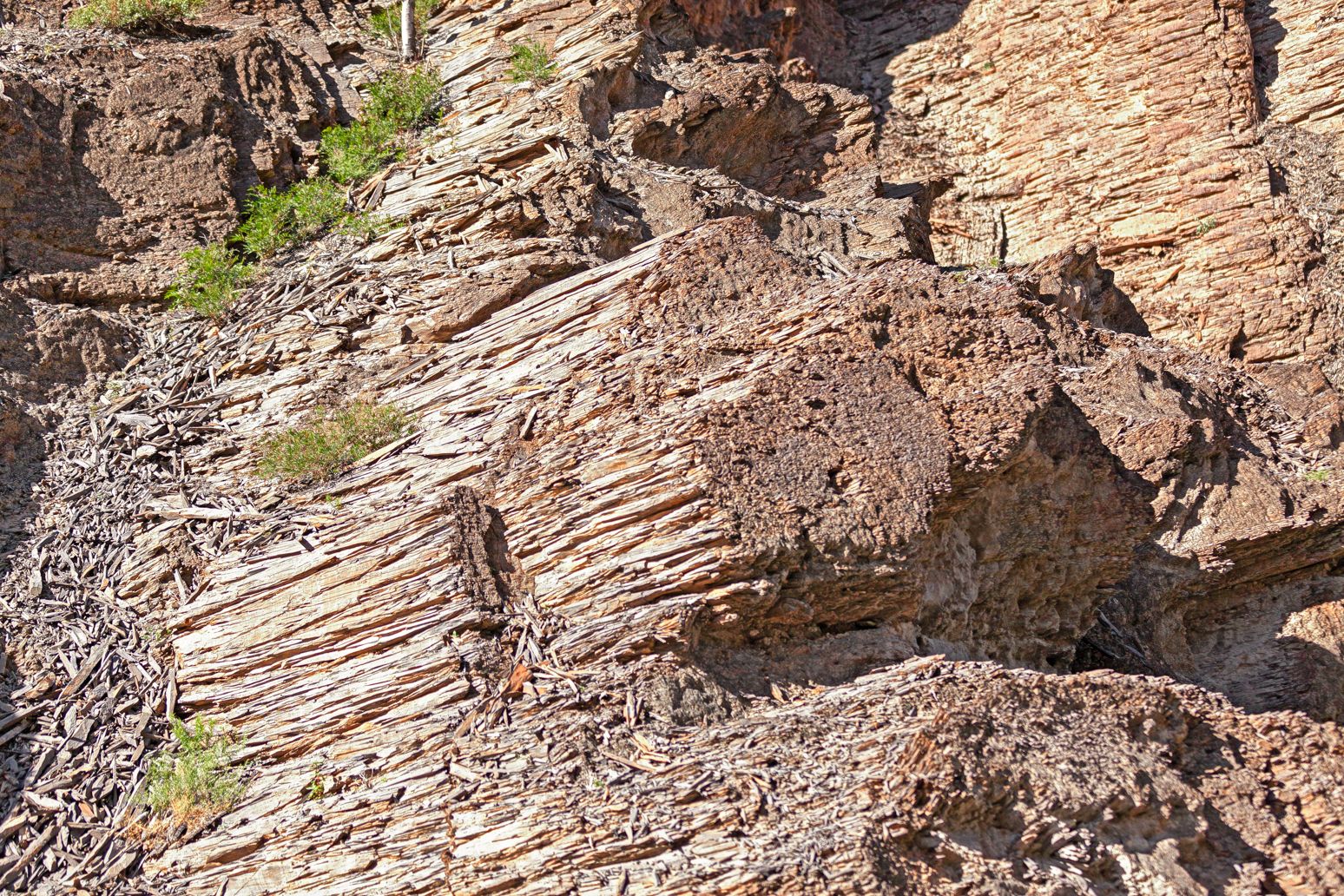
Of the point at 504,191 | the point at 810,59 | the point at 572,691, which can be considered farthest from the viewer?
the point at 810,59

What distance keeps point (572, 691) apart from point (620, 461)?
116 centimetres

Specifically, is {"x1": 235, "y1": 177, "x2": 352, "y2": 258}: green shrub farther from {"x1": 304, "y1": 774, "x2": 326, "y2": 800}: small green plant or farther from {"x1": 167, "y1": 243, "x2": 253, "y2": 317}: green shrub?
{"x1": 304, "y1": 774, "x2": 326, "y2": 800}: small green plant

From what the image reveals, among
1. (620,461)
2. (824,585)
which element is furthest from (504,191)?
(824,585)

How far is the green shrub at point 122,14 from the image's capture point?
1004cm

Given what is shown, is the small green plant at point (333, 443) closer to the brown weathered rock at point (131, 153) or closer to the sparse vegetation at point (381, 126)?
the brown weathered rock at point (131, 153)

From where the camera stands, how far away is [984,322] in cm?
694

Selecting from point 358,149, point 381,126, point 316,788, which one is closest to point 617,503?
point 316,788

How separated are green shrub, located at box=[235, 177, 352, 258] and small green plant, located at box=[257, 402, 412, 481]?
2066 millimetres

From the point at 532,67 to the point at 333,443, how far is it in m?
3.98

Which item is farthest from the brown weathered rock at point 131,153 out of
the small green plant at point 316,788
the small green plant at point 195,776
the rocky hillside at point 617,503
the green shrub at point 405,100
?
the small green plant at point 316,788

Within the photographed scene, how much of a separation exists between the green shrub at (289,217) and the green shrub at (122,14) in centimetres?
194

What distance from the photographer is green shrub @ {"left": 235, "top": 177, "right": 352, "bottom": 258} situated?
29.9 feet

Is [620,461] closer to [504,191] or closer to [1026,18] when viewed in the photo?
[504,191]

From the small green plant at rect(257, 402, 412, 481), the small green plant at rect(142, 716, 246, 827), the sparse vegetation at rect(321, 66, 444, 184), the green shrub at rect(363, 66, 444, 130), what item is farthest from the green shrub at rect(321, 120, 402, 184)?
the small green plant at rect(142, 716, 246, 827)
